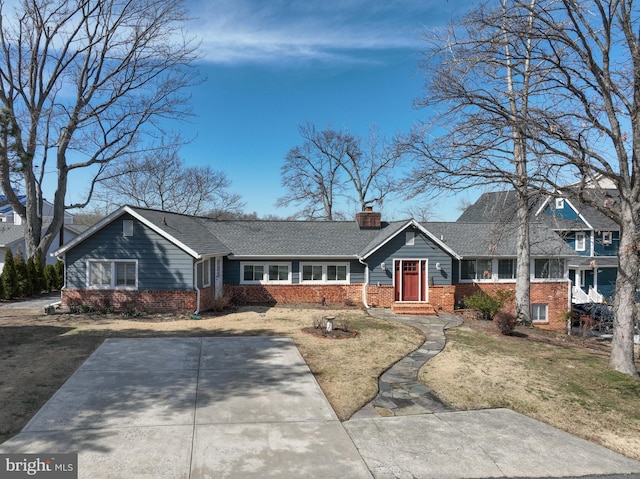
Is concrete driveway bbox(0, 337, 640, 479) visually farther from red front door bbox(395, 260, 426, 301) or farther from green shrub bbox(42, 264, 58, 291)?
green shrub bbox(42, 264, 58, 291)

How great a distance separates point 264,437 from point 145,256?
12163mm

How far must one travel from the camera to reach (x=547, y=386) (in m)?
8.56

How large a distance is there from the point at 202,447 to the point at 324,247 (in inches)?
600

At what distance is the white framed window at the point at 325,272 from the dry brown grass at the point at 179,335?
261 centimetres

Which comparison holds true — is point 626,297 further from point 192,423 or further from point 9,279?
point 9,279

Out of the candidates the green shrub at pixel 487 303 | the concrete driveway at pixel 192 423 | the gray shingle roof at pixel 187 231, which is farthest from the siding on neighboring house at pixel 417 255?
the concrete driveway at pixel 192 423

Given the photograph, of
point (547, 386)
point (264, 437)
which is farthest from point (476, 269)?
point (264, 437)

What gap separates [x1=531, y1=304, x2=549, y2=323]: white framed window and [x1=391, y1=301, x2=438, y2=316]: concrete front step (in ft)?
22.2

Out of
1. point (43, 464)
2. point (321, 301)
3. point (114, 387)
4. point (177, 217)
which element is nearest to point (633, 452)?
point (43, 464)

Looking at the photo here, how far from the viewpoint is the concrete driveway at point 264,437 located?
4.95 metres

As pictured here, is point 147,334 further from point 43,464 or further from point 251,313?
point 43,464

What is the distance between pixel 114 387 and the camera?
24.6ft

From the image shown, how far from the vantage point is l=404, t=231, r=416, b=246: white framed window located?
61.7 feet

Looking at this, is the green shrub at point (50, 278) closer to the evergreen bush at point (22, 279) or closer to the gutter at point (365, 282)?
the evergreen bush at point (22, 279)
